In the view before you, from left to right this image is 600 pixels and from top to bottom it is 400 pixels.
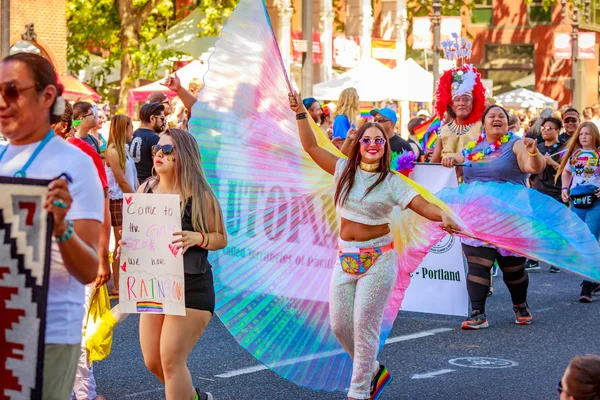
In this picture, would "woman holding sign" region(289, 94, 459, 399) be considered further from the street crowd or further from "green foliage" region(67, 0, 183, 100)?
"green foliage" region(67, 0, 183, 100)

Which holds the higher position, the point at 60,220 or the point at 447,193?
the point at 60,220

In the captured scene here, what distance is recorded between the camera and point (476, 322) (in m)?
9.73

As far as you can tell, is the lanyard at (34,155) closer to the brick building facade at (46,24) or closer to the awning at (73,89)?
the awning at (73,89)

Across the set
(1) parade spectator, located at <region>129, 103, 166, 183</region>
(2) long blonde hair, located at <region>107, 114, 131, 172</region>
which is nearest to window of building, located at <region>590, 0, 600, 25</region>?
(1) parade spectator, located at <region>129, 103, 166, 183</region>

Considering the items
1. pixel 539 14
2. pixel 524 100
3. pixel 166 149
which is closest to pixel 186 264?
pixel 166 149

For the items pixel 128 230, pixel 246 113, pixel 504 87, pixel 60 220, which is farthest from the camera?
pixel 504 87

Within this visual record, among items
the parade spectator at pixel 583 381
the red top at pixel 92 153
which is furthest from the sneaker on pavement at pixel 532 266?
the parade spectator at pixel 583 381

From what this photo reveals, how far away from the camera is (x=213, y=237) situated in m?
5.85

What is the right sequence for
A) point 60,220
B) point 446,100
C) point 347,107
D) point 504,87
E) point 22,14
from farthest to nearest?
point 504,87 < point 22,14 < point 347,107 < point 446,100 < point 60,220

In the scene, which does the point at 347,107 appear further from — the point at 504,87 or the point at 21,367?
the point at 504,87

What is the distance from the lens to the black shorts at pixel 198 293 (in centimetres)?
576

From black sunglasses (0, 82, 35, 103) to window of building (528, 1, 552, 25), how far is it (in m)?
49.6

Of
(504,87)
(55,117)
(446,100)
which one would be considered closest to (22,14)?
(446,100)

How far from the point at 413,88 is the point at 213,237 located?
62.5 ft
